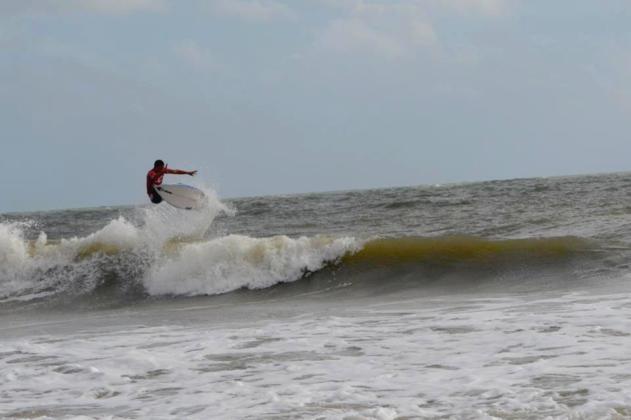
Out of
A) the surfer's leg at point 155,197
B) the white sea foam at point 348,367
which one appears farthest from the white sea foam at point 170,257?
the white sea foam at point 348,367

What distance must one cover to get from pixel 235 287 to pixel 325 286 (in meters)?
1.64

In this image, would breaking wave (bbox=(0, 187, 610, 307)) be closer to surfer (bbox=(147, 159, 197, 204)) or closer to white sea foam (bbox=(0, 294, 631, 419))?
surfer (bbox=(147, 159, 197, 204))

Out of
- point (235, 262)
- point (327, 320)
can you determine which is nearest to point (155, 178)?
point (235, 262)

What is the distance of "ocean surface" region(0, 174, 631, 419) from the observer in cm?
629

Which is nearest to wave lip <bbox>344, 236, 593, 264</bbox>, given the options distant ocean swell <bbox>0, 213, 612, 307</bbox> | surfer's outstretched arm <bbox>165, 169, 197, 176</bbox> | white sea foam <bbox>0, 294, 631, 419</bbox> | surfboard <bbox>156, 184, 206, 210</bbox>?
distant ocean swell <bbox>0, 213, 612, 307</bbox>

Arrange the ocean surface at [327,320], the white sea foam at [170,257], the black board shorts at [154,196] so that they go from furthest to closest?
the black board shorts at [154,196] < the white sea foam at [170,257] < the ocean surface at [327,320]

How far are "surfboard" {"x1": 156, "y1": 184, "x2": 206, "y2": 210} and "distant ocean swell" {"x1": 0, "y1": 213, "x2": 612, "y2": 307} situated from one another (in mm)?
753

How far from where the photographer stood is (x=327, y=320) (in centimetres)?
1000

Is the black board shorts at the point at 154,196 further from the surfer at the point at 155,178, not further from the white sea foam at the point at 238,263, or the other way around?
the white sea foam at the point at 238,263

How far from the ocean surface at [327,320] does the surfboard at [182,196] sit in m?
0.65

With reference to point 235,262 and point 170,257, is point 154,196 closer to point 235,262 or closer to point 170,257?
point 170,257

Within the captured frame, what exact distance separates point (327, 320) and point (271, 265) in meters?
5.51

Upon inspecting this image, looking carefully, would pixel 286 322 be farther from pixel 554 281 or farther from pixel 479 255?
pixel 479 255

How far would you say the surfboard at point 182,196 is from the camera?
1700 centimetres
